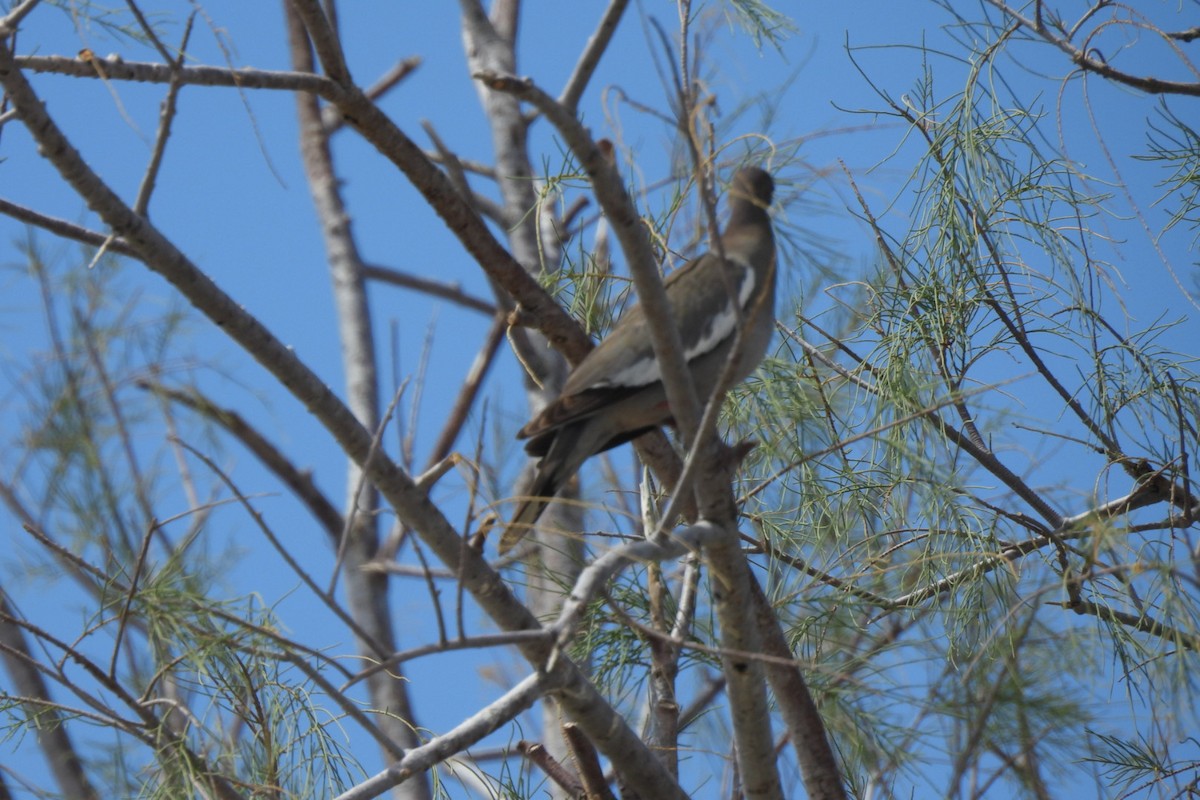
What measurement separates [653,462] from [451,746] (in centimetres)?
144

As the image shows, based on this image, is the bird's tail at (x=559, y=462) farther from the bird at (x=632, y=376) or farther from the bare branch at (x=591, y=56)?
the bare branch at (x=591, y=56)

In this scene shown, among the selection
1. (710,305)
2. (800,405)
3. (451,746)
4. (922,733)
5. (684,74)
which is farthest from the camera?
(800,405)

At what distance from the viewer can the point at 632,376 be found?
10.2 feet

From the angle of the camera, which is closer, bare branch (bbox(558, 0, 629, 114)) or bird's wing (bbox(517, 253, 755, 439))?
bare branch (bbox(558, 0, 629, 114))

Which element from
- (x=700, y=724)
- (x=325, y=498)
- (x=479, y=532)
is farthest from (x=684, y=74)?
(x=325, y=498)

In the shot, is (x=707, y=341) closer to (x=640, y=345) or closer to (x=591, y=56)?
(x=640, y=345)

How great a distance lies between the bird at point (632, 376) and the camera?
3.08 m

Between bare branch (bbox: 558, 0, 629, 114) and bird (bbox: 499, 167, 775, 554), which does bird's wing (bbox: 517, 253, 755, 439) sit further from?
bare branch (bbox: 558, 0, 629, 114)

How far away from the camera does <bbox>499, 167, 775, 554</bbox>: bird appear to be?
3.08 meters

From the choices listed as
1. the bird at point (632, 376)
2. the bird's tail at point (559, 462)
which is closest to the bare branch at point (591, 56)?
the bird at point (632, 376)

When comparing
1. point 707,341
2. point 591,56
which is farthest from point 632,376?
point 591,56

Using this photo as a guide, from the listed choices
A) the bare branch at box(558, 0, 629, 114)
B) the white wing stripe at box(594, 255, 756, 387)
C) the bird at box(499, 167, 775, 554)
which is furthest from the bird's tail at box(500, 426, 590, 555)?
the bare branch at box(558, 0, 629, 114)

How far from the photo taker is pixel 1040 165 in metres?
3.45

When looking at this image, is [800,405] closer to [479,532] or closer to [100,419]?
[479,532]
